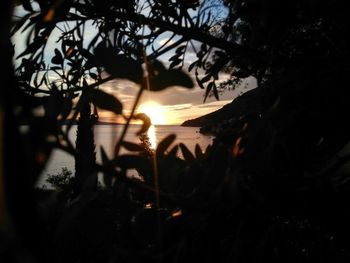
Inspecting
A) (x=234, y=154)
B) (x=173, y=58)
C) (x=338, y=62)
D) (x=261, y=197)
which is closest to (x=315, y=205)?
(x=261, y=197)

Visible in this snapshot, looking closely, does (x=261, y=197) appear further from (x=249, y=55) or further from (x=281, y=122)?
(x=249, y=55)

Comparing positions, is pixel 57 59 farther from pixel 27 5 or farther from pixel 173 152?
pixel 173 152

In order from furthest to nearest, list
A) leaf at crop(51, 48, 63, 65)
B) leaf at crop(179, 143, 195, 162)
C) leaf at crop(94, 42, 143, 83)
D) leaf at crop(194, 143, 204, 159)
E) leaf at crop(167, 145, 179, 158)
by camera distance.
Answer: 1. leaf at crop(51, 48, 63, 65)
2. leaf at crop(194, 143, 204, 159)
3. leaf at crop(179, 143, 195, 162)
4. leaf at crop(167, 145, 179, 158)
5. leaf at crop(94, 42, 143, 83)

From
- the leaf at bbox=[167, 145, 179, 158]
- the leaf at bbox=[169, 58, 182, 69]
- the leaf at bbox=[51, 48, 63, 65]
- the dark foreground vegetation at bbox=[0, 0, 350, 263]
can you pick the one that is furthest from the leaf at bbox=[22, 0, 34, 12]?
the leaf at bbox=[167, 145, 179, 158]

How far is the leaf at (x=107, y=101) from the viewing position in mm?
1066

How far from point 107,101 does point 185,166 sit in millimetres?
428

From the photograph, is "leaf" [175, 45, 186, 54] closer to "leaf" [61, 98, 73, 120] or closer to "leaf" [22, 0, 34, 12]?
"leaf" [22, 0, 34, 12]

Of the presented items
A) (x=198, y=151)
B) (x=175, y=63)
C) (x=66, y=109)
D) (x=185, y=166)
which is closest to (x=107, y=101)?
(x=66, y=109)

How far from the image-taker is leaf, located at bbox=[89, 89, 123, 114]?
1066mm

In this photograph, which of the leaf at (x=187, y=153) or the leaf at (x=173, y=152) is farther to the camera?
the leaf at (x=187, y=153)

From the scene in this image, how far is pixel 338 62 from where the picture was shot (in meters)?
1.82

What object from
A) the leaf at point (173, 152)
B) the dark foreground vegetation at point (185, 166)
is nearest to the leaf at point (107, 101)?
the dark foreground vegetation at point (185, 166)

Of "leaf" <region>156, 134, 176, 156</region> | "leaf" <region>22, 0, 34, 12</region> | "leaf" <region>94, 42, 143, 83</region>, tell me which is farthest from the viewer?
"leaf" <region>22, 0, 34, 12</region>

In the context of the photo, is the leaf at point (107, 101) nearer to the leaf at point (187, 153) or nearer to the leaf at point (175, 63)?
the leaf at point (187, 153)
